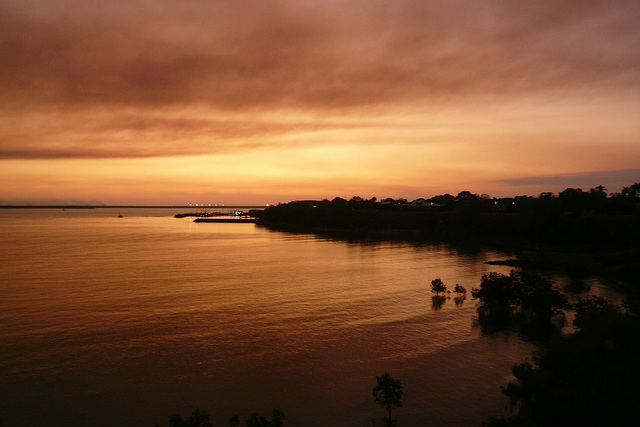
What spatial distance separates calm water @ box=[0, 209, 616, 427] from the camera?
2250cm

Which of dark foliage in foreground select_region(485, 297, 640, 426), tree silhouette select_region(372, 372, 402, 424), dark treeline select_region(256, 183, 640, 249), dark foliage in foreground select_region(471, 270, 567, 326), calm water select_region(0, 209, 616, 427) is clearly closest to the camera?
dark foliage in foreground select_region(485, 297, 640, 426)

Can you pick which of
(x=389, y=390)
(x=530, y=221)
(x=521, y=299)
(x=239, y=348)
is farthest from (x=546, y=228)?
(x=389, y=390)

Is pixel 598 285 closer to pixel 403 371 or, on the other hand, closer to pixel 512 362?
pixel 512 362

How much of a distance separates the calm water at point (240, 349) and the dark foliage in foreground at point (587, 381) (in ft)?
17.6

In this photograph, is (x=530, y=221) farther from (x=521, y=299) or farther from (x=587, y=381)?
(x=587, y=381)

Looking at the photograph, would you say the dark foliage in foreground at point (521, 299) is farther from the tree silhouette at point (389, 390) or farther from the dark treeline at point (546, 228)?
the dark treeline at point (546, 228)

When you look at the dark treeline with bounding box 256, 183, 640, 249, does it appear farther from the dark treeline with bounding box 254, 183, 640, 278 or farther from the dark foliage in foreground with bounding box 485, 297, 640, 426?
the dark foliage in foreground with bounding box 485, 297, 640, 426

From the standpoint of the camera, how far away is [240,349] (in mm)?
30391

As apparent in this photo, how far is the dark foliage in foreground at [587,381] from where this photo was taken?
48.9 feet

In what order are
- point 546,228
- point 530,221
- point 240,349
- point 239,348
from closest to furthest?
point 240,349 → point 239,348 → point 546,228 → point 530,221

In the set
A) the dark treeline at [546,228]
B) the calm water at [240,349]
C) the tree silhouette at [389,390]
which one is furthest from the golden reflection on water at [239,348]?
the dark treeline at [546,228]

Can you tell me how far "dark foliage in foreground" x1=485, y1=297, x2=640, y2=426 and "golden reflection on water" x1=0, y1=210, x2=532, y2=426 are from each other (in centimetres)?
521

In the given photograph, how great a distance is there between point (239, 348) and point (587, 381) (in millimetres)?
21651

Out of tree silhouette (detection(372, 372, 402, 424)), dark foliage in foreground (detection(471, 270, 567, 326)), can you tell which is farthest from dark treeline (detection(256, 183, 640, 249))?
tree silhouette (detection(372, 372, 402, 424))
